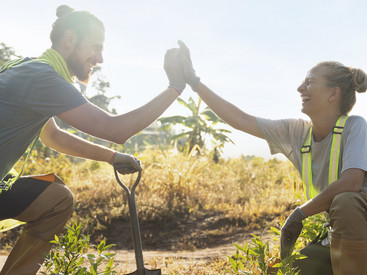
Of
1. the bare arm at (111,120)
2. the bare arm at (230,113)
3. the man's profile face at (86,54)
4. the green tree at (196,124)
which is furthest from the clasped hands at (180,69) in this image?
the green tree at (196,124)

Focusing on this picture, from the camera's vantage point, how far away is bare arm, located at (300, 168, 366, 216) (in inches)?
98.8

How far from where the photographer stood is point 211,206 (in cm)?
792

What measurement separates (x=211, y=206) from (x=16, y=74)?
19.6ft

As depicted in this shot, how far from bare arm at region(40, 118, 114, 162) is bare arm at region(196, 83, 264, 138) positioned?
3.05 ft

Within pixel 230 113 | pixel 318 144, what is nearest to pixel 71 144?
pixel 230 113

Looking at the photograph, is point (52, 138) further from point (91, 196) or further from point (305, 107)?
point (91, 196)

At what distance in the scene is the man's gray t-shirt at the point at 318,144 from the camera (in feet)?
8.39

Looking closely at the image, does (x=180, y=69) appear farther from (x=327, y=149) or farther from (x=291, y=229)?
(x=291, y=229)

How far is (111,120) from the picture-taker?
252 centimetres

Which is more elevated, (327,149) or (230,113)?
(230,113)

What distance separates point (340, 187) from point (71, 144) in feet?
6.81

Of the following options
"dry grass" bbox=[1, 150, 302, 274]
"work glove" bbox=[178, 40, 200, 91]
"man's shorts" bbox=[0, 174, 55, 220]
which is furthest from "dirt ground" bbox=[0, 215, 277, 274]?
"man's shorts" bbox=[0, 174, 55, 220]

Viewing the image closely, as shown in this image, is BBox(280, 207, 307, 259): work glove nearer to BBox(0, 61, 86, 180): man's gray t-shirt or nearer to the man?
the man

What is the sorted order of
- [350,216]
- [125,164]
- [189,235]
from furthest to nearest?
[189,235] → [125,164] → [350,216]
